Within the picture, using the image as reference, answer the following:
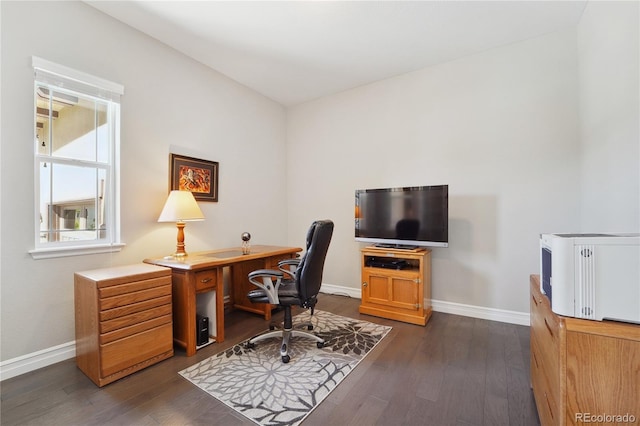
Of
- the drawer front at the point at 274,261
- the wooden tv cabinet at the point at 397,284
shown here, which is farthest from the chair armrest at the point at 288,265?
the wooden tv cabinet at the point at 397,284

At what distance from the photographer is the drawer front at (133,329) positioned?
186cm

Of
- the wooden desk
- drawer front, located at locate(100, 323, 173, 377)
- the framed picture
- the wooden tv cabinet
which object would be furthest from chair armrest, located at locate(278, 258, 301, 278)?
the framed picture

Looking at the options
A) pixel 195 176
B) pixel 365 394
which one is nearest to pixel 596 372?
pixel 365 394

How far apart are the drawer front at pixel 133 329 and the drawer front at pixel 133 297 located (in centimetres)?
17

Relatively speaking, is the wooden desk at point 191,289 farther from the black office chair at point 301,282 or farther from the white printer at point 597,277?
the white printer at point 597,277

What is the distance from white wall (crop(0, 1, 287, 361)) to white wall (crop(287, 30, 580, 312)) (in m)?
1.38

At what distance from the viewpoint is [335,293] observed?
3998mm

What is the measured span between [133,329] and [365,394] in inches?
68.0

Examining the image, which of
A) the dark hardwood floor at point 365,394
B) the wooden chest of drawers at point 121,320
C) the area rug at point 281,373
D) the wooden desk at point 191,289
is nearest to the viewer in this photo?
the dark hardwood floor at point 365,394

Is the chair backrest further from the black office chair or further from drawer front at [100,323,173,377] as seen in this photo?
drawer front at [100,323,173,377]

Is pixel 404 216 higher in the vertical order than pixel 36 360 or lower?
higher

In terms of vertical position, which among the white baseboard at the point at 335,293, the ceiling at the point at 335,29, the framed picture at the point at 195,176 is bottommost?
the white baseboard at the point at 335,293

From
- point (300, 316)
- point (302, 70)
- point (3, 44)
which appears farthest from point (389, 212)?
point (3, 44)

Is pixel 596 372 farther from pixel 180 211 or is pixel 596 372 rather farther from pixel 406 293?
pixel 180 211
